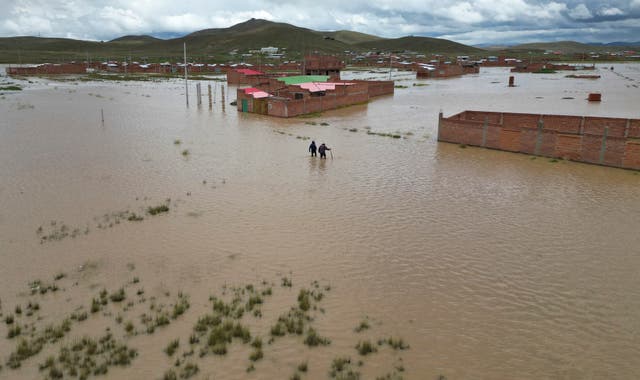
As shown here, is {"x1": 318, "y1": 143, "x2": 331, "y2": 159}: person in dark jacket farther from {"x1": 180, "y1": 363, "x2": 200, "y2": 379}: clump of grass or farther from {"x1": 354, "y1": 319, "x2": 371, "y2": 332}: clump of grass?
{"x1": 180, "y1": 363, "x2": 200, "y2": 379}: clump of grass

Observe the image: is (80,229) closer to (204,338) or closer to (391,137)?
(204,338)

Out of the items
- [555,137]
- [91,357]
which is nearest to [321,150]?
[555,137]

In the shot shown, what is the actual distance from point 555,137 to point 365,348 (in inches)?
794

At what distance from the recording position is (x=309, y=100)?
40219 mm

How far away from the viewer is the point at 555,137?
23.1 metres

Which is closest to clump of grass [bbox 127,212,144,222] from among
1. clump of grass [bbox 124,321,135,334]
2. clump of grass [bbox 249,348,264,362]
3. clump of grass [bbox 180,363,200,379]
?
clump of grass [bbox 124,321,135,334]

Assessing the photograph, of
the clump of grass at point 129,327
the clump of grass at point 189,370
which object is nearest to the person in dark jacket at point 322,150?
the clump of grass at point 129,327

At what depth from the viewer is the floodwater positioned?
7941mm

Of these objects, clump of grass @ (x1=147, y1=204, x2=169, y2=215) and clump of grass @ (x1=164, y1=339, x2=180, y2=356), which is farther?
clump of grass @ (x1=147, y1=204, x2=169, y2=215)

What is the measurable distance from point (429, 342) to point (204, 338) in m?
4.31

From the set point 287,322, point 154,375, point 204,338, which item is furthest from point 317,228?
point 154,375

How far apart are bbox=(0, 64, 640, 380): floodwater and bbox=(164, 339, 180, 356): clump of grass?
0.46 ft

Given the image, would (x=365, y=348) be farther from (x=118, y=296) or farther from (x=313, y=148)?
(x=313, y=148)

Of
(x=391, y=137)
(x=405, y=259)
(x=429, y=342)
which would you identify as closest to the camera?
(x=429, y=342)
